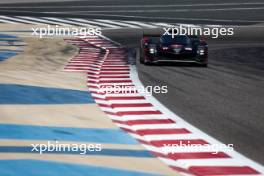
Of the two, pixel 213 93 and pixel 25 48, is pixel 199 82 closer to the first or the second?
pixel 213 93

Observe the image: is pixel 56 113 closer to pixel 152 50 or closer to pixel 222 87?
pixel 222 87

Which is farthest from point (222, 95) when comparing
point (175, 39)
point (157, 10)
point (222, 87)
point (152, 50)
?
point (157, 10)

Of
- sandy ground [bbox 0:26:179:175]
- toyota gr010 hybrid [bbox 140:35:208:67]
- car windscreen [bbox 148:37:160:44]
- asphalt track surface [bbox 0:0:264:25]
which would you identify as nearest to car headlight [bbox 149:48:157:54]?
toyota gr010 hybrid [bbox 140:35:208:67]

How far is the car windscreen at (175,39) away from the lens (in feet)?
60.9

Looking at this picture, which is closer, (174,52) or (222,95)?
(222,95)

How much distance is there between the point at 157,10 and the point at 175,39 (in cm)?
2309

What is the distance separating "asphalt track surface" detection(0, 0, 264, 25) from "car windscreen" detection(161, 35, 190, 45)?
17.5 m

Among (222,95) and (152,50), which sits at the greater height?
(152,50)

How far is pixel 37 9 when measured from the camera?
134 feet

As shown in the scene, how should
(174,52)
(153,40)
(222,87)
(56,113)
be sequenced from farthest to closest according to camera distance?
(153,40) < (174,52) < (222,87) < (56,113)

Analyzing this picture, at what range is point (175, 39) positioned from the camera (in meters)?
18.8

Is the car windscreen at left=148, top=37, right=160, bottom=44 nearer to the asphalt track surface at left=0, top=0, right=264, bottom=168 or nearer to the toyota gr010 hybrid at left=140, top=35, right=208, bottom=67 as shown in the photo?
the toyota gr010 hybrid at left=140, top=35, right=208, bottom=67

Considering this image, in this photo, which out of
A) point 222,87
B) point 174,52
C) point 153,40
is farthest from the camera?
point 153,40

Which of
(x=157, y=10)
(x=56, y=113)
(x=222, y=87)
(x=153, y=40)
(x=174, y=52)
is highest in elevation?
(x=153, y=40)
